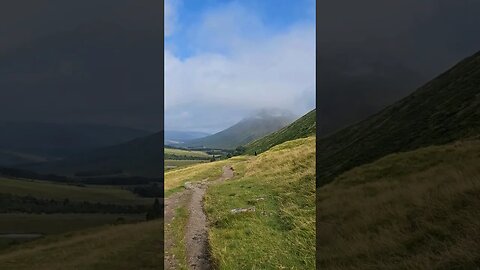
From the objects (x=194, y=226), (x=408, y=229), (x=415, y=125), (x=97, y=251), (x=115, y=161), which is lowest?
(x=97, y=251)

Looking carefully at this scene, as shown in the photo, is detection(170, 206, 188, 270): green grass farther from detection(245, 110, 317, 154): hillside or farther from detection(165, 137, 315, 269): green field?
detection(245, 110, 317, 154): hillside

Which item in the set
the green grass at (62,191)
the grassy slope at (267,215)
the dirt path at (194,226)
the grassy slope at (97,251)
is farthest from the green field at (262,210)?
the green grass at (62,191)

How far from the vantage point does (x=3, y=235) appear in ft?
67.4

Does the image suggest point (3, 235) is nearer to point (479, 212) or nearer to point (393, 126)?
point (479, 212)

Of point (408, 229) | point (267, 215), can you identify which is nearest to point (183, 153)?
point (267, 215)

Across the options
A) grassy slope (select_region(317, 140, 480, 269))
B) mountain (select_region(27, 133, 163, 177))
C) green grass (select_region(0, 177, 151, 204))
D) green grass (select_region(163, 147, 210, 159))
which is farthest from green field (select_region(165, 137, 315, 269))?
green grass (select_region(0, 177, 151, 204))

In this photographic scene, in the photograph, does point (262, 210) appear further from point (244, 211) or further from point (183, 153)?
point (183, 153)

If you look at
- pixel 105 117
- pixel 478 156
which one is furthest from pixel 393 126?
pixel 105 117

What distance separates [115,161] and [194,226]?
10648mm

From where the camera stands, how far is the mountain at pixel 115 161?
20.9 meters

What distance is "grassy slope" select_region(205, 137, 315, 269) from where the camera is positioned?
14.3m

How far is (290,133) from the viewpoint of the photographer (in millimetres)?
26453

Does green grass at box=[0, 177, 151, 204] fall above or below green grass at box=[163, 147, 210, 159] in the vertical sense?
below

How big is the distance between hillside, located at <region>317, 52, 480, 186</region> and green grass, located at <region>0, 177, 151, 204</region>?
15.9 m
